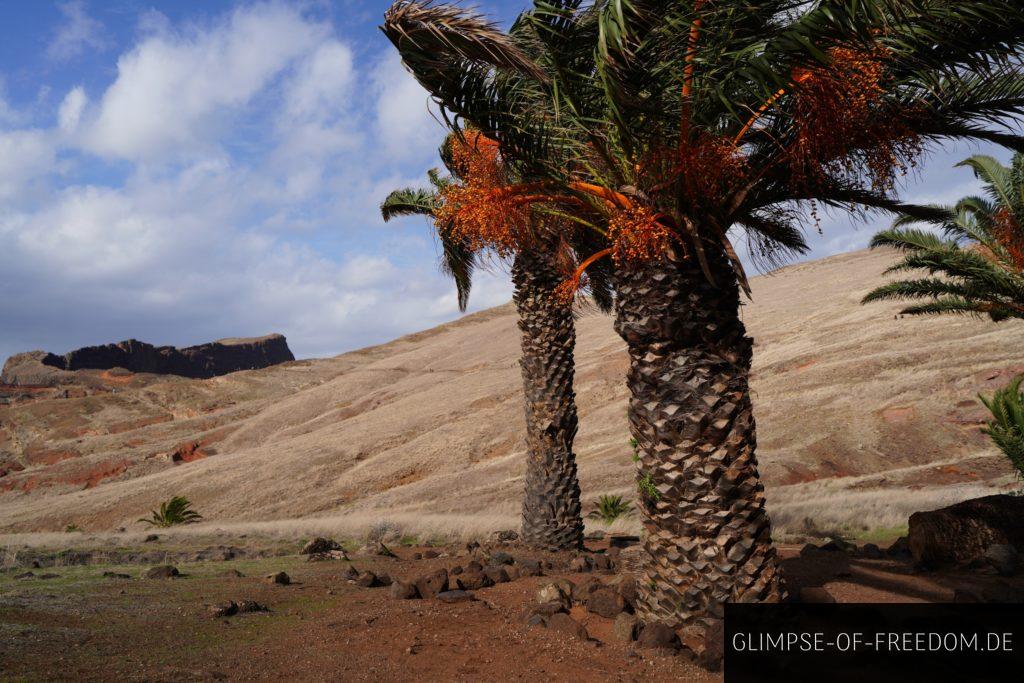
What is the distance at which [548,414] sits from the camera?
39.8ft

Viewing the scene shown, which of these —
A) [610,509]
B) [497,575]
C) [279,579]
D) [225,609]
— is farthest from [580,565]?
[610,509]

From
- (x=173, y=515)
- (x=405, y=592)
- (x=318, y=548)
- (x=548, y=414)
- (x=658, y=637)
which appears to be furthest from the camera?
(x=173, y=515)

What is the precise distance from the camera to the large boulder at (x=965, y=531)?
906 cm

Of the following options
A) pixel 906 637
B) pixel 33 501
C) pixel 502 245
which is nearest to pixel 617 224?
pixel 502 245

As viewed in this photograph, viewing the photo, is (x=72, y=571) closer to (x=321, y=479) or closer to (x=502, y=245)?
(x=502, y=245)

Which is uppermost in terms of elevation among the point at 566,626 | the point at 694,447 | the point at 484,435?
the point at 694,447

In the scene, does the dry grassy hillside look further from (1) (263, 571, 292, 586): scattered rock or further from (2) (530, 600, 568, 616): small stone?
(2) (530, 600, 568, 616): small stone

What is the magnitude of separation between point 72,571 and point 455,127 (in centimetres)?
1033

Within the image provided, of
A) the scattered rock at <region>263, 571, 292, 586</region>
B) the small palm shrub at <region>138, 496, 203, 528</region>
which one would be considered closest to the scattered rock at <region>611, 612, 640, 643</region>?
the scattered rock at <region>263, 571, 292, 586</region>

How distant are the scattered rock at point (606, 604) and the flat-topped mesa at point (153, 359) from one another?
108 metres

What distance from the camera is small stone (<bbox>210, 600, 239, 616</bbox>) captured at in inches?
310

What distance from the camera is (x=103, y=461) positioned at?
39.5 meters

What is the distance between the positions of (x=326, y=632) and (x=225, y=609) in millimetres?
1606

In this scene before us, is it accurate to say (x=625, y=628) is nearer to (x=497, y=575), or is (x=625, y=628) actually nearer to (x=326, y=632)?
(x=497, y=575)
